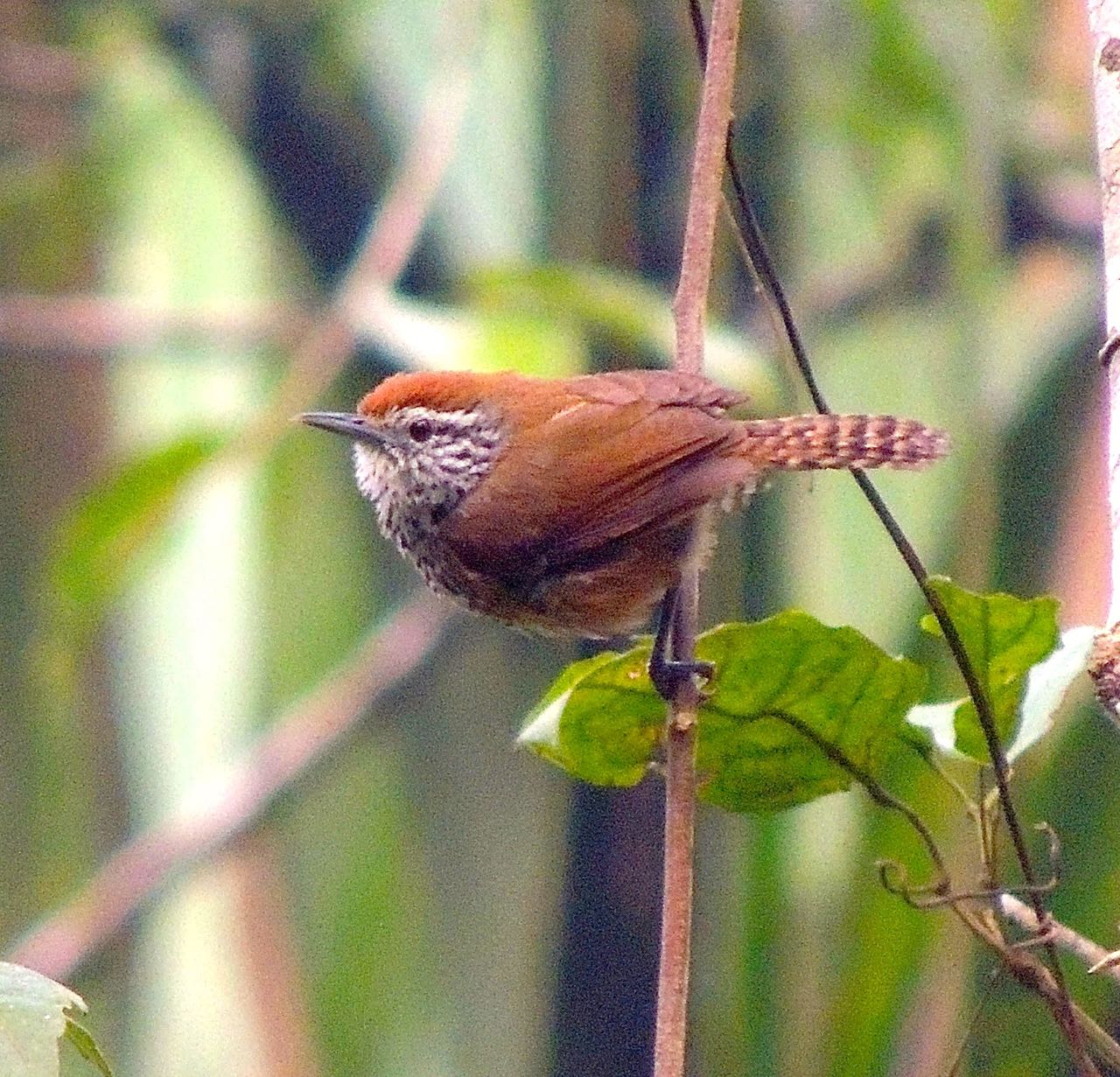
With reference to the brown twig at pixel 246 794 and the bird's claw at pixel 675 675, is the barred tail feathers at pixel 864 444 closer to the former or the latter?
the bird's claw at pixel 675 675

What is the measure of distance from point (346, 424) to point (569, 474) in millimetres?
378

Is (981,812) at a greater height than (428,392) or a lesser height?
lesser

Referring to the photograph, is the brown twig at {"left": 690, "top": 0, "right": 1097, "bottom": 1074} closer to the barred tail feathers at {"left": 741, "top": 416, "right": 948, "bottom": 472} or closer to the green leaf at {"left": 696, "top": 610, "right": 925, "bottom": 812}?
the green leaf at {"left": 696, "top": 610, "right": 925, "bottom": 812}

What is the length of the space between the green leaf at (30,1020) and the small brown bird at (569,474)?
1.42 metres

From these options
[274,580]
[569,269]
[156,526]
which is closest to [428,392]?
[569,269]

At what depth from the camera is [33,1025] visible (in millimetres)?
1321

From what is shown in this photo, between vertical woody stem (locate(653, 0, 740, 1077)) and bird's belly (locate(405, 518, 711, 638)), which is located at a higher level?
vertical woody stem (locate(653, 0, 740, 1077))

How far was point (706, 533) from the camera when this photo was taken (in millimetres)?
2957

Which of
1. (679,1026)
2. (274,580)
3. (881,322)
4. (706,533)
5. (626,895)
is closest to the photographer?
(679,1026)

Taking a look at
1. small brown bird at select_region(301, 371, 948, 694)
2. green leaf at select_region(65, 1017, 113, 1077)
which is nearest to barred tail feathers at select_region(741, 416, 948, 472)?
small brown bird at select_region(301, 371, 948, 694)

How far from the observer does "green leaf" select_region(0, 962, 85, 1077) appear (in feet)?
4.23

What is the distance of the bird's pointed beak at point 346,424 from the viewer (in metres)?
2.96

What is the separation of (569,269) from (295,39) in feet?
6.25

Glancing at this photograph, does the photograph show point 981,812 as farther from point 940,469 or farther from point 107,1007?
point 107,1007
